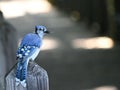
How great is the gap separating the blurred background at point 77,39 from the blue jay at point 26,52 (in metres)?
2.47

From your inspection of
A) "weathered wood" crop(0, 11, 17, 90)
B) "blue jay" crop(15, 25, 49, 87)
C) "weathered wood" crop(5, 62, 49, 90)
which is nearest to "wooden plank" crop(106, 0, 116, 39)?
"weathered wood" crop(0, 11, 17, 90)

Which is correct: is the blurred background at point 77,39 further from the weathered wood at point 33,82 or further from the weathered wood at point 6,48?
the weathered wood at point 33,82

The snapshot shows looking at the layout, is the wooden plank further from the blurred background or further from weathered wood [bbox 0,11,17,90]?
weathered wood [bbox 0,11,17,90]

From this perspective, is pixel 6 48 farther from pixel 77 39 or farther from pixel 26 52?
pixel 77 39

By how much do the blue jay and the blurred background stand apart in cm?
247

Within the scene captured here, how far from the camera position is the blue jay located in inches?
81.0

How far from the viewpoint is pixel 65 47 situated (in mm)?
9141

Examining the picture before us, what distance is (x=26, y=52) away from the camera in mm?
2336

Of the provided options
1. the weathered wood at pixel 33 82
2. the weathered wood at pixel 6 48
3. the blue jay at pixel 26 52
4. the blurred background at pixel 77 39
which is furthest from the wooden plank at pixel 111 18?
the weathered wood at pixel 33 82

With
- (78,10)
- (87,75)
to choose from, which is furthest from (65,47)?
(78,10)

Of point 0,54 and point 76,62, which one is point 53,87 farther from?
point 0,54

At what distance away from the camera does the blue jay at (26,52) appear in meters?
2.06

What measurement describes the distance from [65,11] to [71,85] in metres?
5.19

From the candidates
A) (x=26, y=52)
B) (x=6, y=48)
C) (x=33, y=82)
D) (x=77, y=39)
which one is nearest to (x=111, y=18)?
(x=77, y=39)
